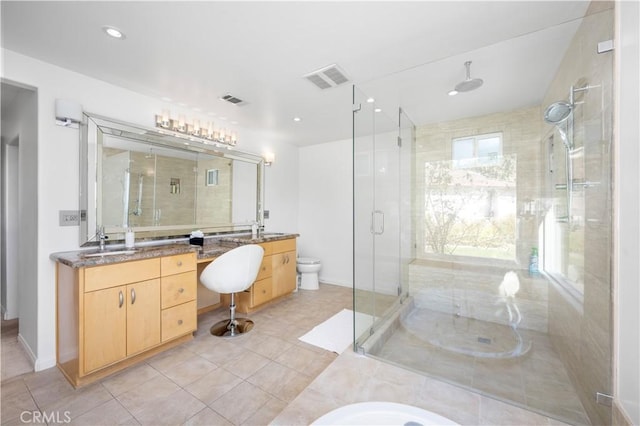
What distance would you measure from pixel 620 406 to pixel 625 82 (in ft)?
4.98

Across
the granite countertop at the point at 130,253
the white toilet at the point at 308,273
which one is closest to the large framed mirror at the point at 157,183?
the granite countertop at the point at 130,253

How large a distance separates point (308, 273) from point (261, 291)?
3.46 ft

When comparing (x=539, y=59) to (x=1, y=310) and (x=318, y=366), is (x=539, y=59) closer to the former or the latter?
(x=318, y=366)

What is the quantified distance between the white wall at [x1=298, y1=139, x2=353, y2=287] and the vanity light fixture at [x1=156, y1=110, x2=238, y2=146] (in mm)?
1539

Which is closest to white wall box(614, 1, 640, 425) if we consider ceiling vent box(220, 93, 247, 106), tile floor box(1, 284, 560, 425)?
tile floor box(1, 284, 560, 425)

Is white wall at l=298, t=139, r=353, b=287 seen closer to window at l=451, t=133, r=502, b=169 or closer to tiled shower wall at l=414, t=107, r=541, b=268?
window at l=451, t=133, r=502, b=169

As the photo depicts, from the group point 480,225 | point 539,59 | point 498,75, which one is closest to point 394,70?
point 498,75

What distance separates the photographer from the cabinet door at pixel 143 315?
191 cm

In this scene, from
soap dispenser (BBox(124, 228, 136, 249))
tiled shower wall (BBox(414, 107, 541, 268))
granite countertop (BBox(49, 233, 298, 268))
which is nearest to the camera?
granite countertop (BBox(49, 233, 298, 268))

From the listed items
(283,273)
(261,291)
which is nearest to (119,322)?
(261,291)

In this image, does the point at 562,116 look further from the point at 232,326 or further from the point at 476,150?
the point at 232,326

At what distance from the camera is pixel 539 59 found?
6.33 ft

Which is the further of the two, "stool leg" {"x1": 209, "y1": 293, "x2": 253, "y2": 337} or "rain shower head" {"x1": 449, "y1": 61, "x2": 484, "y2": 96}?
"stool leg" {"x1": 209, "y1": 293, "x2": 253, "y2": 337}

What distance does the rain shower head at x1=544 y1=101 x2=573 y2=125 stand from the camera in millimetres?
1823
